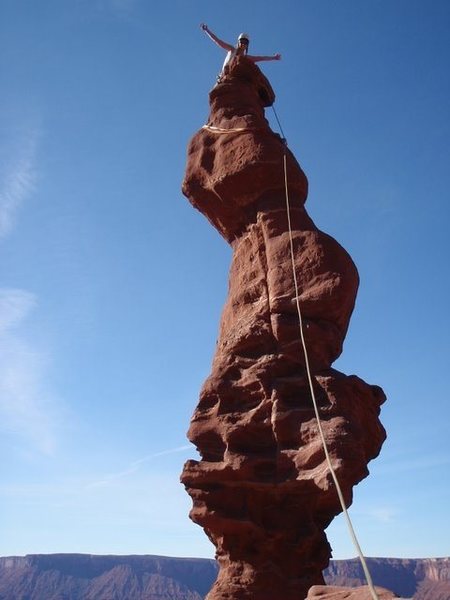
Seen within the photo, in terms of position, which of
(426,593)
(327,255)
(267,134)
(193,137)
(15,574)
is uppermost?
(193,137)

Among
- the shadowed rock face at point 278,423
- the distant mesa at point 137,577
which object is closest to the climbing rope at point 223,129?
the shadowed rock face at point 278,423

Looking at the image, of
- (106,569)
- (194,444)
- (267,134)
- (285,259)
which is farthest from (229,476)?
(106,569)

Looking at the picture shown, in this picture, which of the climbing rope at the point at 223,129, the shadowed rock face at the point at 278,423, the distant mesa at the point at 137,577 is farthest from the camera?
the distant mesa at the point at 137,577

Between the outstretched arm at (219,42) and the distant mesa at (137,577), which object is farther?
the distant mesa at (137,577)

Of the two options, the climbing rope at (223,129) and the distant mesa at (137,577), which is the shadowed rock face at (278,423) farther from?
the distant mesa at (137,577)

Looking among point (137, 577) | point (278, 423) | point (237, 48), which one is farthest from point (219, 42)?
point (137, 577)

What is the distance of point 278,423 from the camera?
10.0 meters

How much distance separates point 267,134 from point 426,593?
102 m

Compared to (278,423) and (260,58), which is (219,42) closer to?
(260,58)

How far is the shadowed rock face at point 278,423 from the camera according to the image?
383 inches

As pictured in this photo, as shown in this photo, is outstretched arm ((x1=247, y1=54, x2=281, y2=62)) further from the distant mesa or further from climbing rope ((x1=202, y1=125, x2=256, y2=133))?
the distant mesa

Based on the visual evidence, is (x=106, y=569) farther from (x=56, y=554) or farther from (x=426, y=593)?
(x=426, y=593)

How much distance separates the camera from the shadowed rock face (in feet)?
31.9

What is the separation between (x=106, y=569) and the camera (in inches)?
4176
